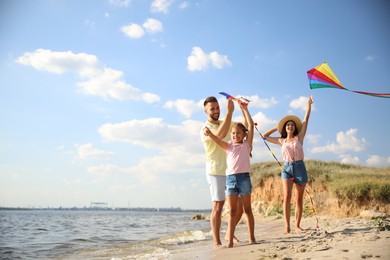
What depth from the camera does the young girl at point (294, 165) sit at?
531 cm

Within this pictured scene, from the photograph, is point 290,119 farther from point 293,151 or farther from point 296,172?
point 296,172

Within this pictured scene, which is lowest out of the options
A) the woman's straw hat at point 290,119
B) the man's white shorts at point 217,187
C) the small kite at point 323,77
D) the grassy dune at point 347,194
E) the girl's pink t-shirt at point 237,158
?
the grassy dune at point 347,194

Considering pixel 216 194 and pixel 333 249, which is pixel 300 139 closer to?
pixel 216 194

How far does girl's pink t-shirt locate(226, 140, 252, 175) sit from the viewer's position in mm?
4242

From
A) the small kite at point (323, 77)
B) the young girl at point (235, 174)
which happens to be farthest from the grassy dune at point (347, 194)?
the young girl at point (235, 174)

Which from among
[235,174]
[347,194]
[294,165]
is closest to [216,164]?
[235,174]

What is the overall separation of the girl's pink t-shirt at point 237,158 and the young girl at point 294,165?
1303 millimetres

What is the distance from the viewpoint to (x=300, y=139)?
5.48 m

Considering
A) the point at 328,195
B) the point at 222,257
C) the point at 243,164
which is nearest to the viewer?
the point at 222,257

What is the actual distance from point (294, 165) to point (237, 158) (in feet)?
4.96

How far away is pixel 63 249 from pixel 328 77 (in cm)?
670

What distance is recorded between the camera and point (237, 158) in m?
4.26

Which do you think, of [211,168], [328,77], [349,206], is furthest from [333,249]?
[349,206]

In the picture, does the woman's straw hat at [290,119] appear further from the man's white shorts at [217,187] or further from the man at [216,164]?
the man's white shorts at [217,187]
